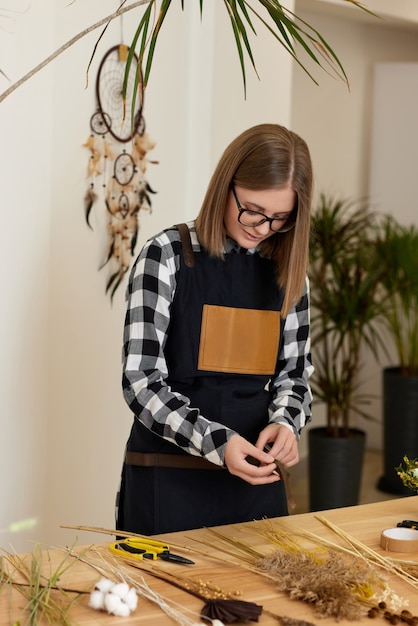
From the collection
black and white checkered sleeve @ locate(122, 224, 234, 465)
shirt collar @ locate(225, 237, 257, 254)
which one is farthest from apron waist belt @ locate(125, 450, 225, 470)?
shirt collar @ locate(225, 237, 257, 254)

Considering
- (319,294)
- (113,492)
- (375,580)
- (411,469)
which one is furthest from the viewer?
(319,294)

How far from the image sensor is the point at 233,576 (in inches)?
71.1

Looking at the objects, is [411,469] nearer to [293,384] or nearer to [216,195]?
[293,384]

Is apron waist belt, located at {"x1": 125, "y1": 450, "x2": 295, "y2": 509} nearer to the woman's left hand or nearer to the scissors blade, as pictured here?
the woman's left hand

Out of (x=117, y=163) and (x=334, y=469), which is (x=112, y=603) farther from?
(x=334, y=469)

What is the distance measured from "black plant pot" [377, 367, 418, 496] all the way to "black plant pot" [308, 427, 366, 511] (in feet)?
2.15

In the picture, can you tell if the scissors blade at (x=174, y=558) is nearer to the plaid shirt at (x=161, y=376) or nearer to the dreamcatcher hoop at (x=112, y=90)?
the plaid shirt at (x=161, y=376)

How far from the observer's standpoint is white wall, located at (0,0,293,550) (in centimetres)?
322

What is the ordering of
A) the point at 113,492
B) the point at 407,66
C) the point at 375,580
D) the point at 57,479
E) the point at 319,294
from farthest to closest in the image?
the point at 407,66
the point at 319,294
the point at 113,492
the point at 57,479
the point at 375,580

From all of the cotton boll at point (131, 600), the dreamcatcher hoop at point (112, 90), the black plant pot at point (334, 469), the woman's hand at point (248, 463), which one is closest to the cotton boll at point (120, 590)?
the cotton boll at point (131, 600)

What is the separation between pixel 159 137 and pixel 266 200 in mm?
1872

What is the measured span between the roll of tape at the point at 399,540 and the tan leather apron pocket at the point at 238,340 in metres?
0.61

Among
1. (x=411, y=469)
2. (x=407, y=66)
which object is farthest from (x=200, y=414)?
(x=407, y=66)

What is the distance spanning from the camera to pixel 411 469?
7.16 ft
